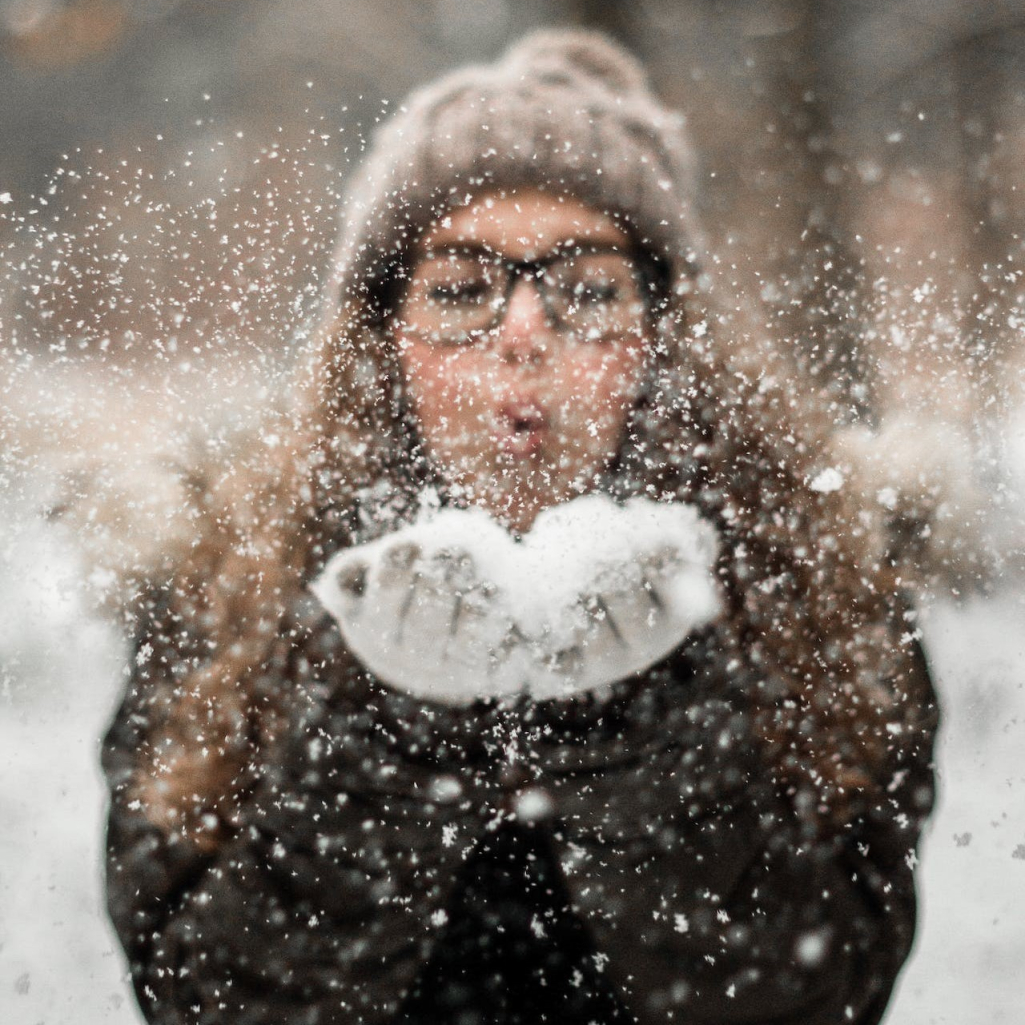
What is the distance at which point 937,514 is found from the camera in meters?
0.60

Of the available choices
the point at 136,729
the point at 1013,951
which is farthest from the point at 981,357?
the point at 136,729

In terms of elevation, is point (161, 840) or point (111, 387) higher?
point (111, 387)

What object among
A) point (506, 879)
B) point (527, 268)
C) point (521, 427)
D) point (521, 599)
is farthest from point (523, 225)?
point (506, 879)

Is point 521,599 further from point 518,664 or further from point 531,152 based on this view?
point 531,152

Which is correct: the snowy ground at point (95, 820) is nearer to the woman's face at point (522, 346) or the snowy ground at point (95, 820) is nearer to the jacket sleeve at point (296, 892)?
the jacket sleeve at point (296, 892)

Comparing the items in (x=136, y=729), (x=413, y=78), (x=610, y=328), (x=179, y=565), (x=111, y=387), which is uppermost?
(x=413, y=78)

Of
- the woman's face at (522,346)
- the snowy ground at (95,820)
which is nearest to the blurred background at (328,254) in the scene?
the snowy ground at (95,820)

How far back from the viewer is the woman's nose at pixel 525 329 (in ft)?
1.75

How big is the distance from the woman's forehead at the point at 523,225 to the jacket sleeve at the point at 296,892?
305 mm

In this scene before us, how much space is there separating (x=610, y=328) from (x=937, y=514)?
0.28 meters

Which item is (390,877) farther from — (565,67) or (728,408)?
(565,67)

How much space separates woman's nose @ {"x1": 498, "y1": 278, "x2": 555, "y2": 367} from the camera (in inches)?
21.0

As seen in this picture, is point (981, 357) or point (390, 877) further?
point (981, 357)

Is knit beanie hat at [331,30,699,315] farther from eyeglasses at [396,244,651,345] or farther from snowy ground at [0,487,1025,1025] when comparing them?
snowy ground at [0,487,1025,1025]
